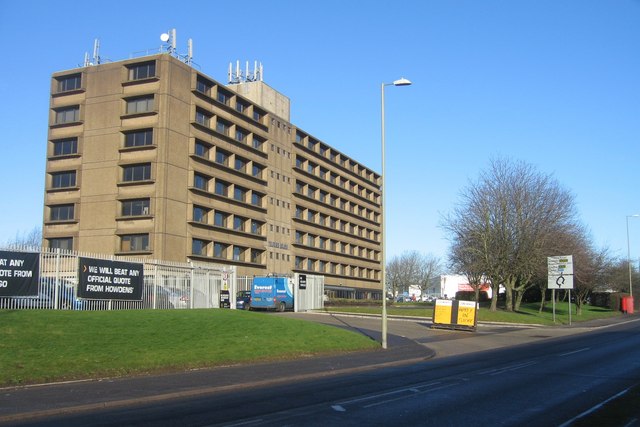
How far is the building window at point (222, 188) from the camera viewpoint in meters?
70.2

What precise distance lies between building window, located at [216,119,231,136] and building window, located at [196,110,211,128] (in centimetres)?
170

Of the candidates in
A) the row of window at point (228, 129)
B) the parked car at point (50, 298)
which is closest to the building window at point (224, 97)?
the row of window at point (228, 129)

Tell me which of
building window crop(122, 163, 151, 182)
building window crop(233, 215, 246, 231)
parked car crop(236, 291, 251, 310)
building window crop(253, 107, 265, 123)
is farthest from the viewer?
building window crop(253, 107, 265, 123)

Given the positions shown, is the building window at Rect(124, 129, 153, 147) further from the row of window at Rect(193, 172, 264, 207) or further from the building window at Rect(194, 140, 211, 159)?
the row of window at Rect(193, 172, 264, 207)

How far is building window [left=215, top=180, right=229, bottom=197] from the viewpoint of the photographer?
70250 mm

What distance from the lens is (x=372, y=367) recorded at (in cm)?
1773

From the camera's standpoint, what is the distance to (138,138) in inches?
2456

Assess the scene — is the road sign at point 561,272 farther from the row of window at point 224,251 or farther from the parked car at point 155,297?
the row of window at point 224,251

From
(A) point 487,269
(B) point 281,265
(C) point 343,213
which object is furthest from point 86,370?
(C) point 343,213

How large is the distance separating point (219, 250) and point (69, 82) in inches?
978

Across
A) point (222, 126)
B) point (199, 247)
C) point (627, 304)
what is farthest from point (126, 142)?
point (627, 304)

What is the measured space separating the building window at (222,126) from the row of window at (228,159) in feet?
7.59

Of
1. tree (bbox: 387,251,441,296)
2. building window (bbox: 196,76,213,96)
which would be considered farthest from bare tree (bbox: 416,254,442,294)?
building window (bbox: 196,76,213,96)

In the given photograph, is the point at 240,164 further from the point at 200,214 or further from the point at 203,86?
the point at 203,86
